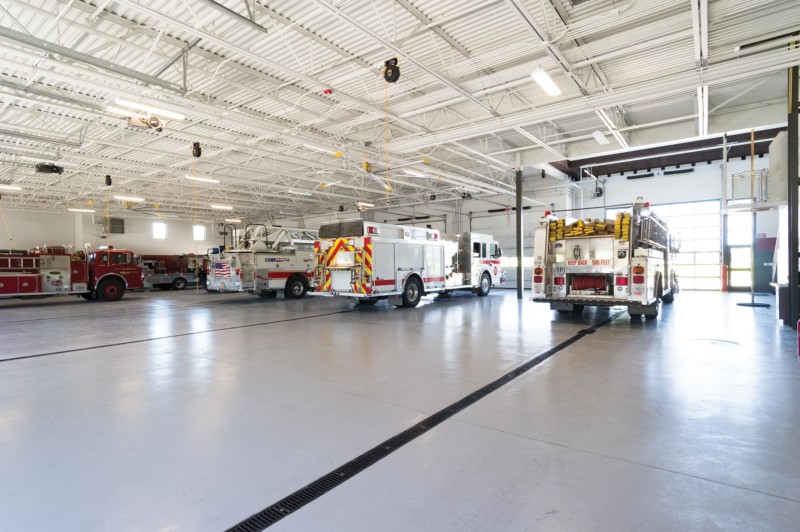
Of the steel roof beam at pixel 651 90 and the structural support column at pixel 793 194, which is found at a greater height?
the steel roof beam at pixel 651 90

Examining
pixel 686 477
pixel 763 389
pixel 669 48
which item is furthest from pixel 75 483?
pixel 669 48

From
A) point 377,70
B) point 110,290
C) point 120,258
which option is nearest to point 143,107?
point 377,70

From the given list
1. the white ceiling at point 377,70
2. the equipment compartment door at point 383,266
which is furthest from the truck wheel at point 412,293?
the white ceiling at point 377,70

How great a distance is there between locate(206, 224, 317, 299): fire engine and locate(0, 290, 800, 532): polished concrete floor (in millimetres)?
8000

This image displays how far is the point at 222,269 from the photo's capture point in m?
15.4

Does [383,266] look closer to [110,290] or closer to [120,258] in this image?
[120,258]

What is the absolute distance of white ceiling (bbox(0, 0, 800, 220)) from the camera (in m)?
7.43

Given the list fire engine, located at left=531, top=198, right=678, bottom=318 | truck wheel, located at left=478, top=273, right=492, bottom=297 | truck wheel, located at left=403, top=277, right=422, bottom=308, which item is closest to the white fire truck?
truck wheel, located at left=403, top=277, right=422, bottom=308

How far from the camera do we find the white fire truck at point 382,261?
1165 cm

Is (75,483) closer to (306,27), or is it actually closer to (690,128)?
(306,27)

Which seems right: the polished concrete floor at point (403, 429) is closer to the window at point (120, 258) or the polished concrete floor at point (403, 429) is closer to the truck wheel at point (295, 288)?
the truck wheel at point (295, 288)

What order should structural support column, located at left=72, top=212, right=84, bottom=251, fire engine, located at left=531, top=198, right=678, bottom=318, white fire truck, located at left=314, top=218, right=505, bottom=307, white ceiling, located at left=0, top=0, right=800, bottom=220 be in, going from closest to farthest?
1. white ceiling, located at left=0, top=0, right=800, bottom=220
2. fire engine, located at left=531, top=198, right=678, bottom=318
3. white fire truck, located at left=314, top=218, right=505, bottom=307
4. structural support column, located at left=72, top=212, right=84, bottom=251

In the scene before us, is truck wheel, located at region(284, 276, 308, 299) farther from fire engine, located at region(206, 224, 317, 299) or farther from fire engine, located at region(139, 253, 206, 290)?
fire engine, located at region(139, 253, 206, 290)

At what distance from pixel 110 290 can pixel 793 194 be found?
72.3ft
